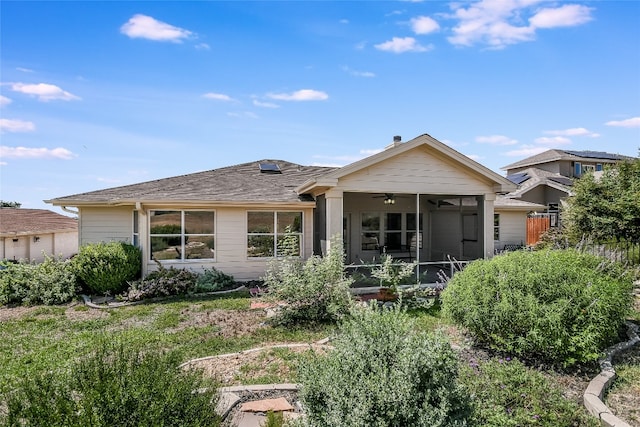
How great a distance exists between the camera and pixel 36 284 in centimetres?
1009

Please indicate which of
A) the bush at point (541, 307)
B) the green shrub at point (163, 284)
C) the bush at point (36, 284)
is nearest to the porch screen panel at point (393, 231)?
the green shrub at point (163, 284)

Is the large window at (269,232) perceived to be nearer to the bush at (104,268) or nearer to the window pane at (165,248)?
the window pane at (165,248)

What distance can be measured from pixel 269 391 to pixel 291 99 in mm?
12876

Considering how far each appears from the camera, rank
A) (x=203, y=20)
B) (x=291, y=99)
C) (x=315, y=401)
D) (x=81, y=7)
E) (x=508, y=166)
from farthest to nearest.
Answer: (x=508, y=166)
(x=291, y=99)
(x=203, y=20)
(x=81, y=7)
(x=315, y=401)

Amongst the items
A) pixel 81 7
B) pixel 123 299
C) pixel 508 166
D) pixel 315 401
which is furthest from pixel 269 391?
pixel 508 166

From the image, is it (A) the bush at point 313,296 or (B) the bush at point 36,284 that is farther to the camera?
(B) the bush at point 36,284

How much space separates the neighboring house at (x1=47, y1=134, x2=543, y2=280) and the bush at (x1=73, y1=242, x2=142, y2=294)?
0.71 metres

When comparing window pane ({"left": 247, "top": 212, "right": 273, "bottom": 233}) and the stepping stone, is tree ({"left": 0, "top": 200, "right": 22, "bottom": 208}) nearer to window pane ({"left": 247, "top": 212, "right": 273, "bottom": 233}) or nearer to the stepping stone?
window pane ({"left": 247, "top": 212, "right": 273, "bottom": 233})

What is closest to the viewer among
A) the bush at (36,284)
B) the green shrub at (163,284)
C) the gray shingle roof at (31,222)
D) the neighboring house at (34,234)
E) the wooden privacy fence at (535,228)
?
the bush at (36,284)

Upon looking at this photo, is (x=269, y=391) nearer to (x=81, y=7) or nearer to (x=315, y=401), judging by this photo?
(x=315, y=401)

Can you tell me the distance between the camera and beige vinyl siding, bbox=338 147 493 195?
1091 cm

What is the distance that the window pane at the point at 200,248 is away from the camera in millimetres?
12055

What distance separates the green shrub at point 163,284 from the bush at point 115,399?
7.41 m

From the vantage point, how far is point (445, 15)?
1055 centimetres
